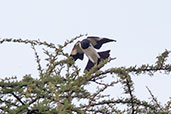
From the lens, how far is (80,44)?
5.90 metres

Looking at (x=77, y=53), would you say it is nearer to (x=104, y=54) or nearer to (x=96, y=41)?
(x=104, y=54)

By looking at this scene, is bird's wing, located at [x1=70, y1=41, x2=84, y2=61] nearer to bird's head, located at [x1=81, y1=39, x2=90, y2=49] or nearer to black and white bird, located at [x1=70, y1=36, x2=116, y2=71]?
black and white bird, located at [x1=70, y1=36, x2=116, y2=71]

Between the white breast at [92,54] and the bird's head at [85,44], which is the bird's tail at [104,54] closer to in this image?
the white breast at [92,54]

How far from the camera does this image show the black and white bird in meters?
5.57

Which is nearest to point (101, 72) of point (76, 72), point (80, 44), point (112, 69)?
point (112, 69)

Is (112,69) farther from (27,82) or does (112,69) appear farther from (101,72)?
(27,82)

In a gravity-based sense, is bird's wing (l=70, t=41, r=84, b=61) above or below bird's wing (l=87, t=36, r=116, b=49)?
below

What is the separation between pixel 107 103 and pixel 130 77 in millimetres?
265

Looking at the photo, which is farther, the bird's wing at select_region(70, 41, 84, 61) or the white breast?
the white breast

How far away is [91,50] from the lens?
20.0ft

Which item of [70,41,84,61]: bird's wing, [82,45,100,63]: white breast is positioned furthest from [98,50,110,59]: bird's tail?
[70,41,84,61]: bird's wing

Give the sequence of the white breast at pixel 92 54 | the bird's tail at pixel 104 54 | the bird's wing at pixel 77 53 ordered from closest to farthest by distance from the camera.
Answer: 1. the bird's tail at pixel 104 54
2. the bird's wing at pixel 77 53
3. the white breast at pixel 92 54

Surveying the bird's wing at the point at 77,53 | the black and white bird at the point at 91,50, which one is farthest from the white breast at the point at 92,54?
the bird's wing at the point at 77,53

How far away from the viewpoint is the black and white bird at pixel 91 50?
5.57 meters
